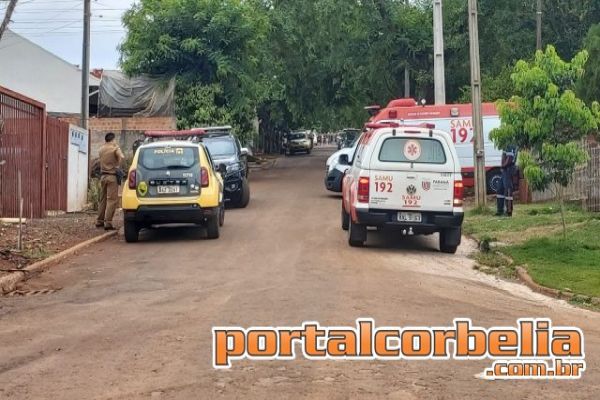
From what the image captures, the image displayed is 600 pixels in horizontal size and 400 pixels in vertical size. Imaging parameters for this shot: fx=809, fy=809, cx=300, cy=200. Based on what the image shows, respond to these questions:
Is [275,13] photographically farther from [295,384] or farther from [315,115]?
[295,384]

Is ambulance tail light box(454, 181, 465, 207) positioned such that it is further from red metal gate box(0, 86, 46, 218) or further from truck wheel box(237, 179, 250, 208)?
truck wheel box(237, 179, 250, 208)

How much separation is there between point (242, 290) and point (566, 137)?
6.34m

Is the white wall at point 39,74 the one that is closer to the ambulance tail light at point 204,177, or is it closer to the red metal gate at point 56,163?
the red metal gate at point 56,163

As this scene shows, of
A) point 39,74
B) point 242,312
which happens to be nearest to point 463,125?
point 242,312

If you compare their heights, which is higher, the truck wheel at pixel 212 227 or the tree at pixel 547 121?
the tree at pixel 547 121

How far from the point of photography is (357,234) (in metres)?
13.4

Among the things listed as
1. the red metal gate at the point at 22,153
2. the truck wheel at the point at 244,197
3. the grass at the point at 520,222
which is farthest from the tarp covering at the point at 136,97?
the grass at the point at 520,222

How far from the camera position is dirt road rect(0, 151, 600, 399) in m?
5.77

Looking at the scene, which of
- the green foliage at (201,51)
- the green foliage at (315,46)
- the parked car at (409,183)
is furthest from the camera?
the green foliage at (315,46)

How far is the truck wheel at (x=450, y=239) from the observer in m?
13.3

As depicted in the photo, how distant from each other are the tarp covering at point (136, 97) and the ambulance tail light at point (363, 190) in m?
20.4

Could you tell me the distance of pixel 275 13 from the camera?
36812mm

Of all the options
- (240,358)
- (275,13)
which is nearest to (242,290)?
(240,358)

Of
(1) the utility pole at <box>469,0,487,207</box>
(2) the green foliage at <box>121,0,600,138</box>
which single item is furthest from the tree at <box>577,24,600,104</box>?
(1) the utility pole at <box>469,0,487,207</box>
